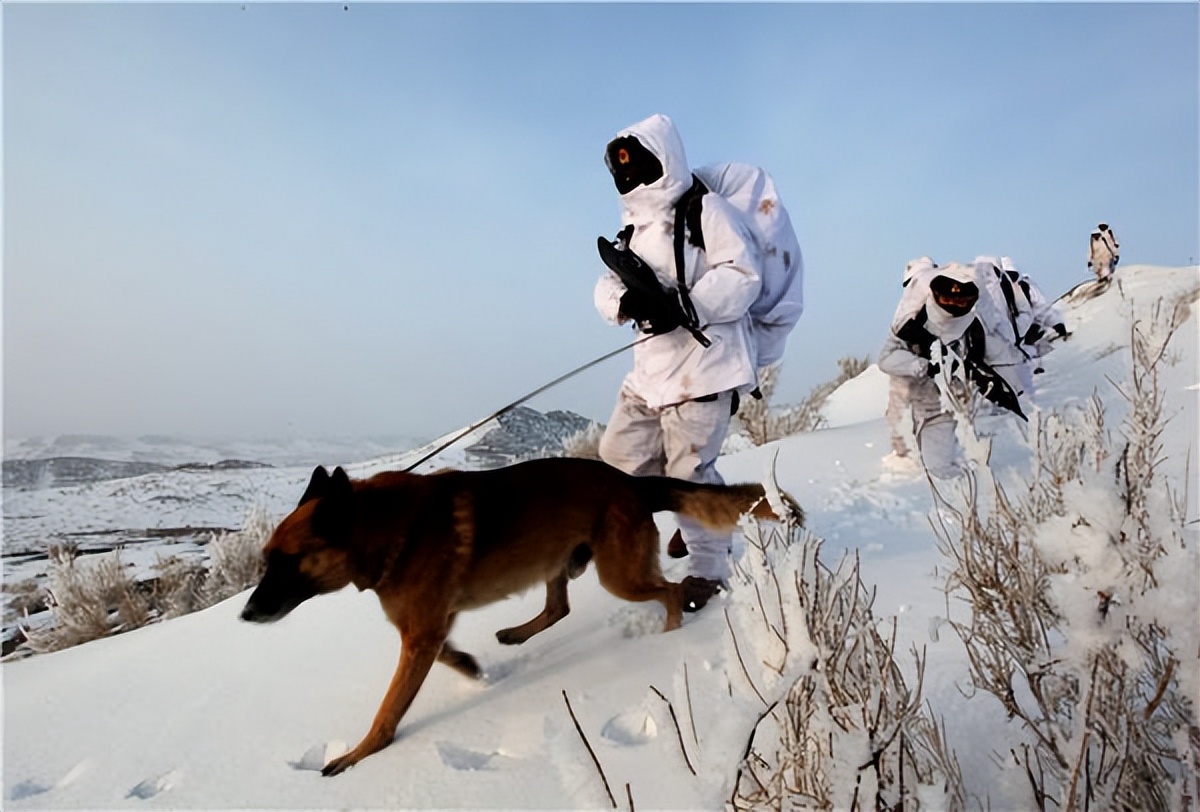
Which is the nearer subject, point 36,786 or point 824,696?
point 824,696

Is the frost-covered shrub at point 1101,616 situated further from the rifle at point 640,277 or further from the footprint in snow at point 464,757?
the rifle at point 640,277

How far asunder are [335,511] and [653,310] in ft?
5.36

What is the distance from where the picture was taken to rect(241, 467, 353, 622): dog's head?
7.38 feet

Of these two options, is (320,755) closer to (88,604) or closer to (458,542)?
(458,542)

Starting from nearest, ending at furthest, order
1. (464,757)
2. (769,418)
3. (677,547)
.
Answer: (464,757) → (677,547) → (769,418)

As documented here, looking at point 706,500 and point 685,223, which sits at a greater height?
point 685,223

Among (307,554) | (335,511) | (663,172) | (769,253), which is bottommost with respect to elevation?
(307,554)

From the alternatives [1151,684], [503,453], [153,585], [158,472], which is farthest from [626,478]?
[158,472]

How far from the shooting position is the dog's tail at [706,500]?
2.69 meters

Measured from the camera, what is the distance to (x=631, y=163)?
132 inches

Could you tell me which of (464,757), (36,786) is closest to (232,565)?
(36,786)

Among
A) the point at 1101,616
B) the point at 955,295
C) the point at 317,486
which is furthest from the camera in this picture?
the point at 955,295

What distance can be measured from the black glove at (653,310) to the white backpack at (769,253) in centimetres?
52

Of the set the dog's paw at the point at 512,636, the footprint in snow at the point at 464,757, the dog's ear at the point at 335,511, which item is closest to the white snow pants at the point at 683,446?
the dog's paw at the point at 512,636
